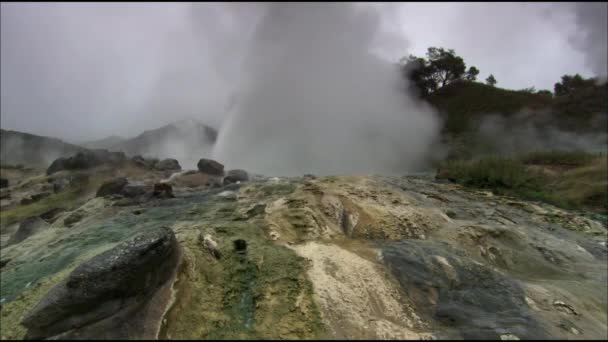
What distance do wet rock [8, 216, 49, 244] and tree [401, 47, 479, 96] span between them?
33.2 meters

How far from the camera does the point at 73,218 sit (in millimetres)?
6262

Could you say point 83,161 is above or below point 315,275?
below

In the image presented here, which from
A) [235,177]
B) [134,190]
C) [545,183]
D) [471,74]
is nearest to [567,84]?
[471,74]

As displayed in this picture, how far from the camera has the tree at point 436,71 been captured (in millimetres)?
33188

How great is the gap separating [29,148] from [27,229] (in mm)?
30938

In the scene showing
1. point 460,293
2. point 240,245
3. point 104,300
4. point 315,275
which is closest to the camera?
point 104,300

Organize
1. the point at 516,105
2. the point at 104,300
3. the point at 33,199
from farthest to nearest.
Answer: the point at 516,105 → the point at 33,199 → the point at 104,300

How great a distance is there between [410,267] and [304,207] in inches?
71.8

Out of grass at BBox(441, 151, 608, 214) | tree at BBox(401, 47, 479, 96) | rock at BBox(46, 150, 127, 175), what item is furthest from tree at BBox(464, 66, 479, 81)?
rock at BBox(46, 150, 127, 175)

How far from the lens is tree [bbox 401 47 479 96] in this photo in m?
33.2

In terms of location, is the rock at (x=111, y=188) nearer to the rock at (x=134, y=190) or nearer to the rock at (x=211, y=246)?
the rock at (x=134, y=190)

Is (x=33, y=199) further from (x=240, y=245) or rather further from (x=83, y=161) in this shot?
(x=240, y=245)

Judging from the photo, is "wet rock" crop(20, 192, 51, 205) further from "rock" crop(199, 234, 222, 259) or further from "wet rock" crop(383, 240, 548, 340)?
"wet rock" crop(383, 240, 548, 340)

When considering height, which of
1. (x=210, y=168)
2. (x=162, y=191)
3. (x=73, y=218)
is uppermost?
(x=210, y=168)
